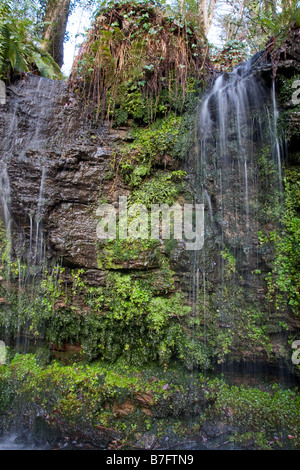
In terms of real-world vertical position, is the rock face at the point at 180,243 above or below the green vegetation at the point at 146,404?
above

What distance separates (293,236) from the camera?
4.34 m

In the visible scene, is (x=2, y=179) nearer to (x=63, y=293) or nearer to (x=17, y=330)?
(x=63, y=293)

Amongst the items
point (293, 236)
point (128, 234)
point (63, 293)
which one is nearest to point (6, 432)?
point (63, 293)

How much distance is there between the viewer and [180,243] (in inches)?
179

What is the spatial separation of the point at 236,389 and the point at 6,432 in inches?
149

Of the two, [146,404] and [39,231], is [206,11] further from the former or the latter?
[146,404]

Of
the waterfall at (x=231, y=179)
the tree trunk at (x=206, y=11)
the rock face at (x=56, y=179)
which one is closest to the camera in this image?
the waterfall at (x=231, y=179)
